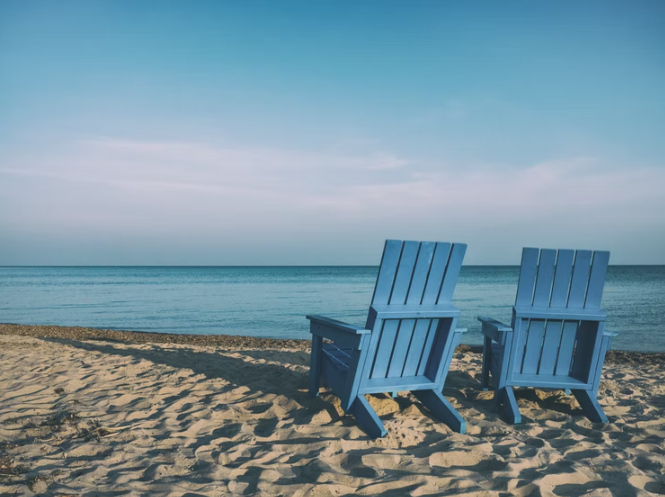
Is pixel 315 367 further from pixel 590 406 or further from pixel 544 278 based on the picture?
pixel 590 406

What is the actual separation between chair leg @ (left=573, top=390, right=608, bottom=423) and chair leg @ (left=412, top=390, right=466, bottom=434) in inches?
43.9

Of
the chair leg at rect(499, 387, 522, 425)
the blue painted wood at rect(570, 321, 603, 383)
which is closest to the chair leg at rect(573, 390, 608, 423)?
the blue painted wood at rect(570, 321, 603, 383)

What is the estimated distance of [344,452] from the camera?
2572 millimetres

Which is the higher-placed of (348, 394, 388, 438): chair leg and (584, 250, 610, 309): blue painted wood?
(584, 250, 610, 309): blue painted wood

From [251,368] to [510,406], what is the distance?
273 centimetres

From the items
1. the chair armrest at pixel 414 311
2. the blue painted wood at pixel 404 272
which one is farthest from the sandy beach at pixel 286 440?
the blue painted wood at pixel 404 272

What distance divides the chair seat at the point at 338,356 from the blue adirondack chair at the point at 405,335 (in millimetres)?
17

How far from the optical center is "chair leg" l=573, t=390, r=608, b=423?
3266mm

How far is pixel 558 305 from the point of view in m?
3.37

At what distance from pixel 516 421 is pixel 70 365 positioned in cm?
455

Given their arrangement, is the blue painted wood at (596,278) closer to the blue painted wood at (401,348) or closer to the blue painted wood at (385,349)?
the blue painted wood at (401,348)

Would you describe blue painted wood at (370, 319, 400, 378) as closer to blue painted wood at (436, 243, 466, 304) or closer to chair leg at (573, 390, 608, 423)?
blue painted wood at (436, 243, 466, 304)

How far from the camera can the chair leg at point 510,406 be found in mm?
3211

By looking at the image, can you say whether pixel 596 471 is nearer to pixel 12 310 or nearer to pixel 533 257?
pixel 533 257
